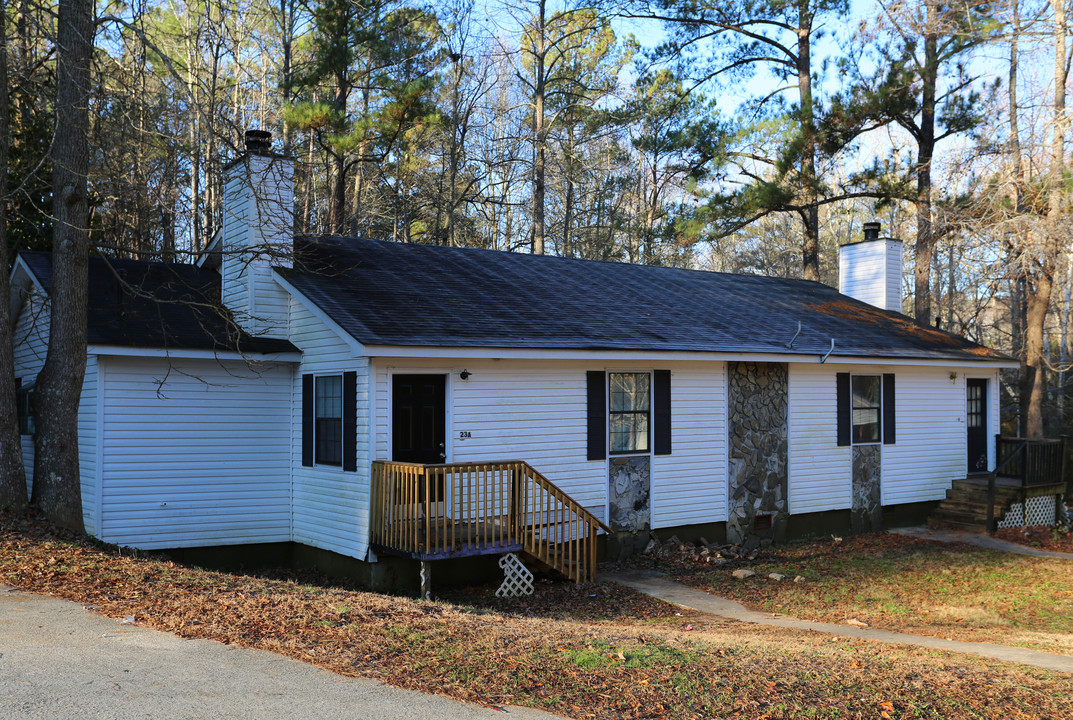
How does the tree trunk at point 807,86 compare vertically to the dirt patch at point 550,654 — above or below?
above

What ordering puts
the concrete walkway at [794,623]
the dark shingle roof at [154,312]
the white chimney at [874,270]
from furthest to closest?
the white chimney at [874,270] < the dark shingle roof at [154,312] < the concrete walkway at [794,623]

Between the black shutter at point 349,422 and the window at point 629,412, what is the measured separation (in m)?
3.63

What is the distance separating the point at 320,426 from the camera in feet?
37.0

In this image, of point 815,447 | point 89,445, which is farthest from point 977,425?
point 89,445

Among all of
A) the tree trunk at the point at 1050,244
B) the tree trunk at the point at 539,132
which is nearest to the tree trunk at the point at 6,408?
the tree trunk at the point at 539,132

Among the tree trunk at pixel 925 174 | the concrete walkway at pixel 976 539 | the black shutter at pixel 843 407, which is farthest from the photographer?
the tree trunk at pixel 925 174

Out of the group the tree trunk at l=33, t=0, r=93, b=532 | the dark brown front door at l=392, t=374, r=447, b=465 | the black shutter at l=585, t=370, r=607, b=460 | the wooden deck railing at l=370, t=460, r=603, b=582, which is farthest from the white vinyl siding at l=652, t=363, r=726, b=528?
the tree trunk at l=33, t=0, r=93, b=532

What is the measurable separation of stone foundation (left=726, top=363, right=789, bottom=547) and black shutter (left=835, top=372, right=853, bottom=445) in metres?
1.30

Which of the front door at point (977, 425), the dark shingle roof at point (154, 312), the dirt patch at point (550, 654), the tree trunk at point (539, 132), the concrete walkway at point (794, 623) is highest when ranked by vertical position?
the tree trunk at point (539, 132)

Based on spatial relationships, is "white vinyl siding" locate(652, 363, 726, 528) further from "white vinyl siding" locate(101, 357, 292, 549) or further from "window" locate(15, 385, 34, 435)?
"window" locate(15, 385, 34, 435)

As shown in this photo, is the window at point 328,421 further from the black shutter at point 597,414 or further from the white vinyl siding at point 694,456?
the white vinyl siding at point 694,456

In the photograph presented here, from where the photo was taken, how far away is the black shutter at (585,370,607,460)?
11836 millimetres

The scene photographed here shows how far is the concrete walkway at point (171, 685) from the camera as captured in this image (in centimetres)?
471

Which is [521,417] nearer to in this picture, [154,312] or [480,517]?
[480,517]
